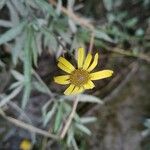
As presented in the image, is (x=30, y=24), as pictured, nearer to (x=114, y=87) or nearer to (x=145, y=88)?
(x=114, y=87)

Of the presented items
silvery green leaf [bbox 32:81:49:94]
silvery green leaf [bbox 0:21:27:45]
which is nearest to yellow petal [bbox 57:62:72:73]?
silvery green leaf [bbox 0:21:27:45]

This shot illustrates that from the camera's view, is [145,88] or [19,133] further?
[145,88]

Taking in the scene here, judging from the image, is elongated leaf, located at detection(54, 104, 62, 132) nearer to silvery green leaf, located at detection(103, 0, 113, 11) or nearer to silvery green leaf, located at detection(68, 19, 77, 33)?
silvery green leaf, located at detection(68, 19, 77, 33)

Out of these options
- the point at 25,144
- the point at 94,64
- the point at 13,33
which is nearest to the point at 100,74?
the point at 94,64

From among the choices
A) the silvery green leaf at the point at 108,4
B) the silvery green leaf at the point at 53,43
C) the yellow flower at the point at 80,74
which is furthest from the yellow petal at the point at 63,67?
the silvery green leaf at the point at 108,4

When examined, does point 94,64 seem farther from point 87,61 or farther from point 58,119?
point 58,119

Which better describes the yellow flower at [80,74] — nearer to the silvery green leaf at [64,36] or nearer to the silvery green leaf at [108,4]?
the silvery green leaf at [64,36]

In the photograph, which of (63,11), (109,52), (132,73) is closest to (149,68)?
(132,73)
